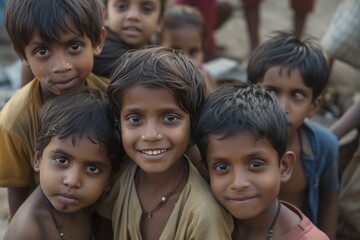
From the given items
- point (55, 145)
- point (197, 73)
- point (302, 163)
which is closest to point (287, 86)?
point (302, 163)

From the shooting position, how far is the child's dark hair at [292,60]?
2920mm

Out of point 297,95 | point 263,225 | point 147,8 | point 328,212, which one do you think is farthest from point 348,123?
point 263,225

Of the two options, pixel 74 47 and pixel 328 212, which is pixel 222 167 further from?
pixel 328 212

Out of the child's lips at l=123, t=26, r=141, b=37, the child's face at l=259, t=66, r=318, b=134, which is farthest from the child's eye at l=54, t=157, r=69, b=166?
the child's lips at l=123, t=26, r=141, b=37

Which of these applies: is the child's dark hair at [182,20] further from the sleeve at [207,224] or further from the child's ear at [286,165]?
the sleeve at [207,224]

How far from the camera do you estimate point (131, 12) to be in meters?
3.35

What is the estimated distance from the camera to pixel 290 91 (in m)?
2.91

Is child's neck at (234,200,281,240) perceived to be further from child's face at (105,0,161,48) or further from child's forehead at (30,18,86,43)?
child's face at (105,0,161,48)

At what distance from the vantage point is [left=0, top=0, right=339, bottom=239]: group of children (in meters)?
2.33

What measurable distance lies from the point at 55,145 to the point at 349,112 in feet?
5.84

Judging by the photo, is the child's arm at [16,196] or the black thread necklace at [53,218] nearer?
the black thread necklace at [53,218]

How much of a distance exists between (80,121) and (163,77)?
14.6 inches

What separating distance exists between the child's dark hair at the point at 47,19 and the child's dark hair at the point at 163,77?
260 millimetres

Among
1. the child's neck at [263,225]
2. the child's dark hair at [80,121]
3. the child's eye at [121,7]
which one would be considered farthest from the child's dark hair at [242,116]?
the child's eye at [121,7]
